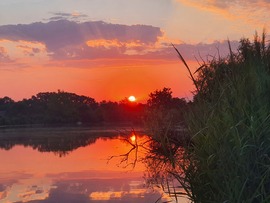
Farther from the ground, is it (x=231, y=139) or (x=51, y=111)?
(x=51, y=111)

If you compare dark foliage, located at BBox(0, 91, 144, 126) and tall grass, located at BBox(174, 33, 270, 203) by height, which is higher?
dark foliage, located at BBox(0, 91, 144, 126)

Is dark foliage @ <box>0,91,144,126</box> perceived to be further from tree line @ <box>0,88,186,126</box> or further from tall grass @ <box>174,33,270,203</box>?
tall grass @ <box>174,33,270,203</box>

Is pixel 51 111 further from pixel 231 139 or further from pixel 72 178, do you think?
pixel 231 139

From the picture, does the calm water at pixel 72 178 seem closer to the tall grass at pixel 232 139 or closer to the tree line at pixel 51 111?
the tall grass at pixel 232 139

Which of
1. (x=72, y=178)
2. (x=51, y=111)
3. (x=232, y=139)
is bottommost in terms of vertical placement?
(x=72, y=178)

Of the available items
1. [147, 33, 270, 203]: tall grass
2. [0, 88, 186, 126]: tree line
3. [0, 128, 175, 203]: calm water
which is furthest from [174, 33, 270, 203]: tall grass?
[0, 88, 186, 126]: tree line

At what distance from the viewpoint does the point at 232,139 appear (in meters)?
5.11

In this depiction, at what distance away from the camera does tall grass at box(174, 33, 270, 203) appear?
16.6 ft

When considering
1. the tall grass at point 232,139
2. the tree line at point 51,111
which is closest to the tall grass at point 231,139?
the tall grass at point 232,139

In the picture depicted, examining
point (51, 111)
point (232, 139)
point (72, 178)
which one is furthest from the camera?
point (51, 111)

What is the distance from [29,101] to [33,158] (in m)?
→ 47.7

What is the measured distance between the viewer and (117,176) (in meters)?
19.5

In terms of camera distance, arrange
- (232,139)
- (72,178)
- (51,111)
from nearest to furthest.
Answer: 1. (232,139)
2. (72,178)
3. (51,111)

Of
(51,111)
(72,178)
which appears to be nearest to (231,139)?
(72,178)
